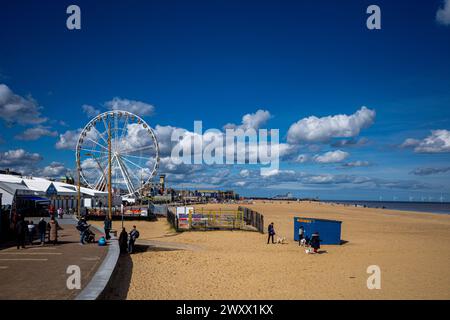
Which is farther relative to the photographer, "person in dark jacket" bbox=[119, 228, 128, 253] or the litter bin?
the litter bin

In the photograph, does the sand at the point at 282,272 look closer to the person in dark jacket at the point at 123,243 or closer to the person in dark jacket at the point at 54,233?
the person in dark jacket at the point at 123,243

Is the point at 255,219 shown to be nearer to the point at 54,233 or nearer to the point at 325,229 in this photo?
the point at 325,229

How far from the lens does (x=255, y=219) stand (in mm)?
29094

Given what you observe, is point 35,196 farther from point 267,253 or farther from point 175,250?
point 267,253

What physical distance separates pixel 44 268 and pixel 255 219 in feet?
65.9

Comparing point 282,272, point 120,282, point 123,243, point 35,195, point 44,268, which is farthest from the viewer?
point 35,195

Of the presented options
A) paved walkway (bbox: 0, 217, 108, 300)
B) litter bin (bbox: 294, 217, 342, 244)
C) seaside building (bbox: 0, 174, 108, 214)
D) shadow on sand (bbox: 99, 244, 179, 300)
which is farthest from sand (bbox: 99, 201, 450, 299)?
seaside building (bbox: 0, 174, 108, 214)

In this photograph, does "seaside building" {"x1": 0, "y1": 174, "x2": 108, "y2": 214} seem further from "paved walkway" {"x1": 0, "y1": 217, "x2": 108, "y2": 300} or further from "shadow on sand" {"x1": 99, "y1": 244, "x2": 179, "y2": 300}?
"paved walkway" {"x1": 0, "y1": 217, "x2": 108, "y2": 300}

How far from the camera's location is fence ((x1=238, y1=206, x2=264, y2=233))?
2662cm

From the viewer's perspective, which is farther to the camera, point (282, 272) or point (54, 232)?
point (54, 232)

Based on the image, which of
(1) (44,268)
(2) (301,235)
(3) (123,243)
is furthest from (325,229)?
(1) (44,268)

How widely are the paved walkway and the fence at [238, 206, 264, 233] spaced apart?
13.8 m

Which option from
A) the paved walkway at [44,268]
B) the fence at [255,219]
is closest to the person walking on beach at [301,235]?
the fence at [255,219]
